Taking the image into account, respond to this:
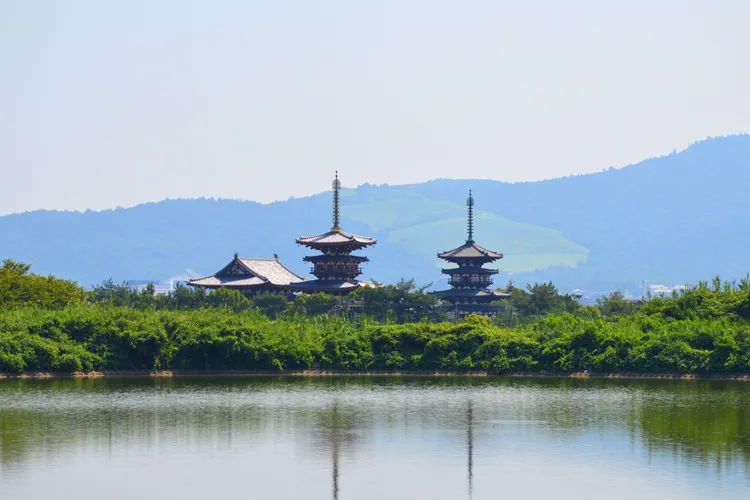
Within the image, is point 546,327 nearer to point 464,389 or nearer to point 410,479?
point 464,389

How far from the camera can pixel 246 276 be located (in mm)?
89000

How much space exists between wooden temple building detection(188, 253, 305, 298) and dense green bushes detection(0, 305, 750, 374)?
121 ft

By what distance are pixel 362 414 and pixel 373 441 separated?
4.67m

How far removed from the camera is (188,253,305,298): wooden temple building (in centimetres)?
8706

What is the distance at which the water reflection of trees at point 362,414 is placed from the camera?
29.0m

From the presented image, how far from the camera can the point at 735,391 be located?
39.7 meters

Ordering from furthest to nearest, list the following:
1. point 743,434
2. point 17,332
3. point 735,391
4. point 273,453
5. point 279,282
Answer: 1. point 279,282
2. point 17,332
3. point 735,391
4. point 743,434
5. point 273,453

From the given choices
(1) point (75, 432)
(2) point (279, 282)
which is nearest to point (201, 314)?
(1) point (75, 432)

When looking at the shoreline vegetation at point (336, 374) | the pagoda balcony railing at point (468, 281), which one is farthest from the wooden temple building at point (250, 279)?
the shoreline vegetation at point (336, 374)

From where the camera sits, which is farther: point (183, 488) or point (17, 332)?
point (17, 332)

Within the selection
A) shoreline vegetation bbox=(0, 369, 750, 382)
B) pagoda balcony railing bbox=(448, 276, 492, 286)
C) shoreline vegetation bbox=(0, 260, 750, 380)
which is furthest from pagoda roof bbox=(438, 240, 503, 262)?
shoreline vegetation bbox=(0, 369, 750, 382)

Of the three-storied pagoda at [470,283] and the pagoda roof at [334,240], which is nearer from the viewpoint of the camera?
the pagoda roof at [334,240]

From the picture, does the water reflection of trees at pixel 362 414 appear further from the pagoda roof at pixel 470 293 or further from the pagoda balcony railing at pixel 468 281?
the pagoda balcony railing at pixel 468 281

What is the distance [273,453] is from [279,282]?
200 ft
